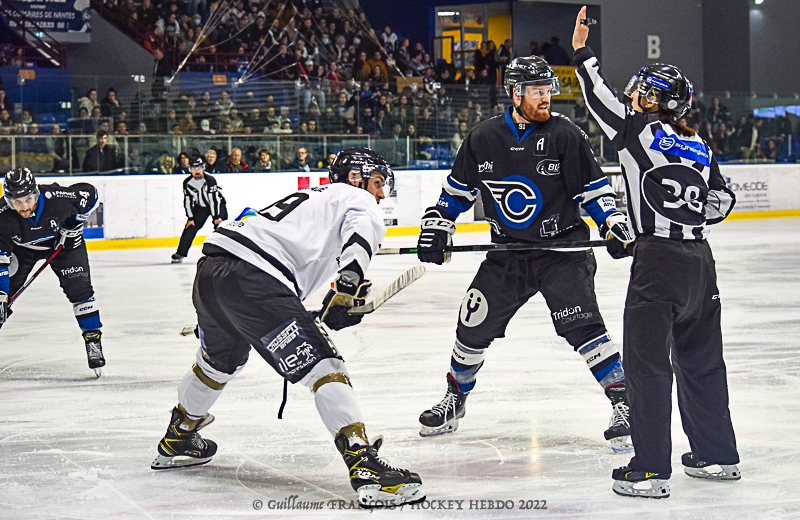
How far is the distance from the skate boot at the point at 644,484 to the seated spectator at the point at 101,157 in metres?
10.7

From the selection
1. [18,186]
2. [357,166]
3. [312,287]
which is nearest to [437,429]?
[312,287]

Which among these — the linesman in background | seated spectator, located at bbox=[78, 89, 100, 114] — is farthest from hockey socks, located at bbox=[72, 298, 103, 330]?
seated spectator, located at bbox=[78, 89, 100, 114]

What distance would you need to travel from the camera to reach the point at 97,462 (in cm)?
376

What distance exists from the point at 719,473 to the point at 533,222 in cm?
115

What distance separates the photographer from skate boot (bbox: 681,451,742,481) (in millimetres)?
3338

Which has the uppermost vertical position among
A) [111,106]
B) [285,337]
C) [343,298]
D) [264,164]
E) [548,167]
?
[111,106]

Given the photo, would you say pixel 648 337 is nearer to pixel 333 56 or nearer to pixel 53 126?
pixel 53 126

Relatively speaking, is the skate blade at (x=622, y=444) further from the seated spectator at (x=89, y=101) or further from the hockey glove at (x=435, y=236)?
the seated spectator at (x=89, y=101)

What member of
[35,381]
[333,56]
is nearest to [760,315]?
[35,381]

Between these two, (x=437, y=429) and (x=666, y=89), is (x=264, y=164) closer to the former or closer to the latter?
(x=437, y=429)

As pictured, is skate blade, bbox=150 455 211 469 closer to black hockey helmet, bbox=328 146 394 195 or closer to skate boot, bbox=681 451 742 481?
black hockey helmet, bbox=328 146 394 195

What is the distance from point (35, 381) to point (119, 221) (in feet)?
25.0

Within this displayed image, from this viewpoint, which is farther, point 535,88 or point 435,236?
point 435,236

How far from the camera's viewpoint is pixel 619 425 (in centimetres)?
380
